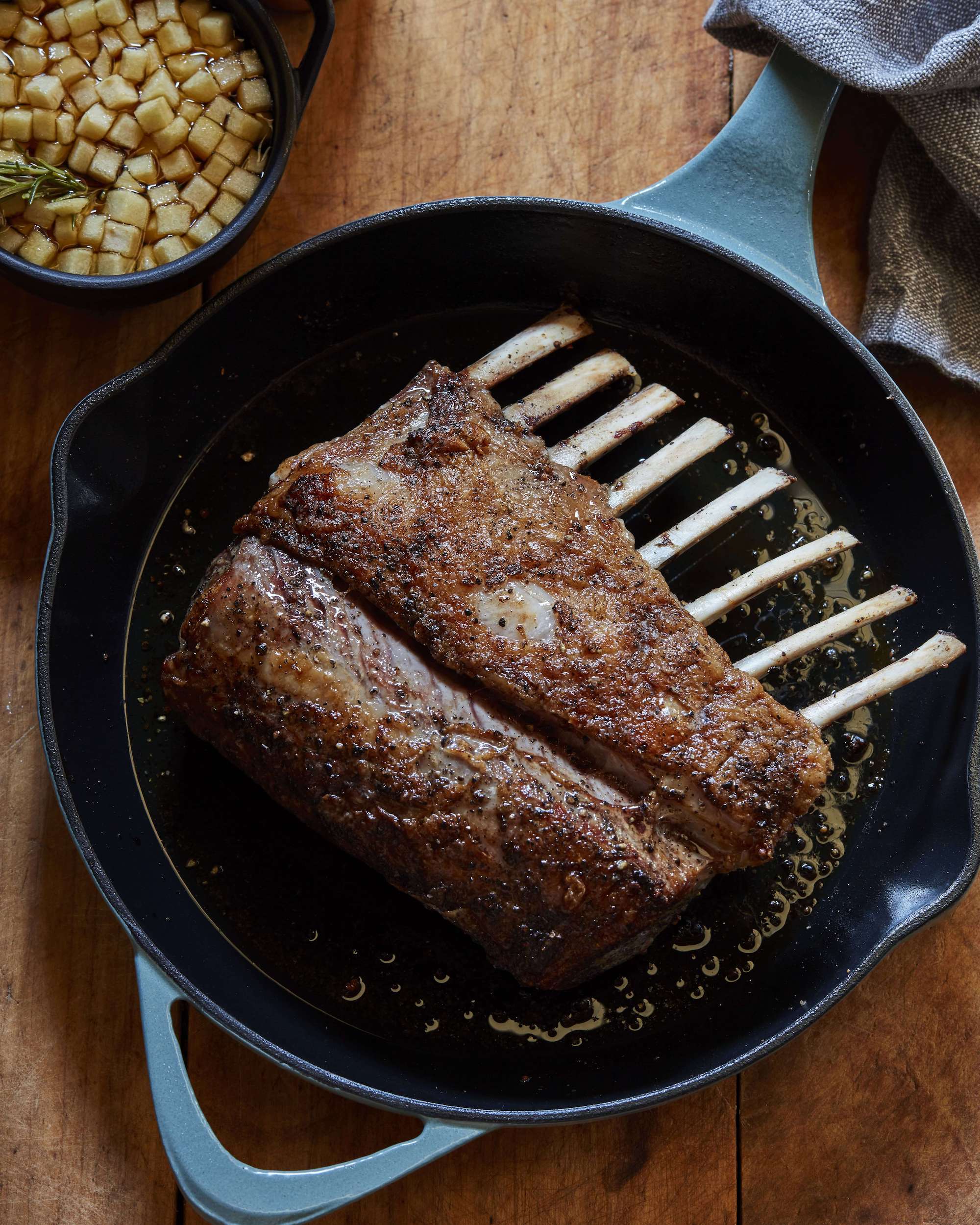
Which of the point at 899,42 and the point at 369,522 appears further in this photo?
the point at 899,42

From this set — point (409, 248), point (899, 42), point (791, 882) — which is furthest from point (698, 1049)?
point (899, 42)

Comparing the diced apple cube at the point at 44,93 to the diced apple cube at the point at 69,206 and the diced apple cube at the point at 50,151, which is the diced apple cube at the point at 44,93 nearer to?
the diced apple cube at the point at 50,151

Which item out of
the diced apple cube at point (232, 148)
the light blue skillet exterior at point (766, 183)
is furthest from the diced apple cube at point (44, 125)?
the light blue skillet exterior at point (766, 183)

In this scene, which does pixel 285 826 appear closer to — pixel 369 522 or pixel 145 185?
pixel 369 522

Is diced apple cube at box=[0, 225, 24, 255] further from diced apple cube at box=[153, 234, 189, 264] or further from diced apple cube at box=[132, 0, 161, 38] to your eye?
diced apple cube at box=[132, 0, 161, 38]

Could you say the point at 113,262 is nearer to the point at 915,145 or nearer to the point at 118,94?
the point at 118,94

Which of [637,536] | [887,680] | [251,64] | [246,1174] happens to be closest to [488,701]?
[637,536]

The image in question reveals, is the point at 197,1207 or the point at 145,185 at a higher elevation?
the point at 145,185
